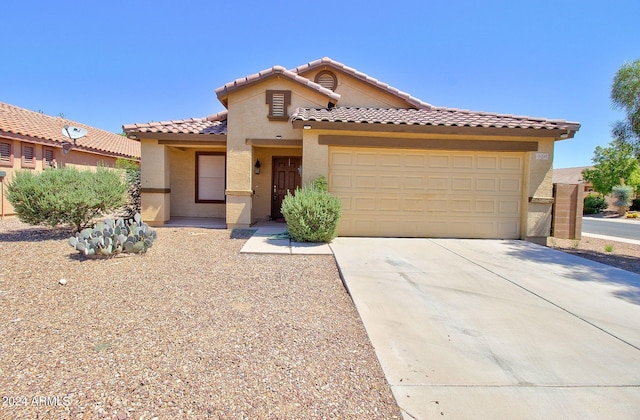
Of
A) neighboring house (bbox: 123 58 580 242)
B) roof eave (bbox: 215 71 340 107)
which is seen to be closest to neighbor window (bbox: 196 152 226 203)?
neighboring house (bbox: 123 58 580 242)

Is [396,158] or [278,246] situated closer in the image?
[278,246]

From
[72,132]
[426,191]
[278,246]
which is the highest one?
[72,132]

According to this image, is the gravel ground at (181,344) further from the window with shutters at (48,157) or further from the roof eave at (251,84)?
the window with shutters at (48,157)

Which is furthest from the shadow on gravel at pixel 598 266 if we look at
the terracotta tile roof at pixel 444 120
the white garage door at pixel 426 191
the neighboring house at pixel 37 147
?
the neighboring house at pixel 37 147

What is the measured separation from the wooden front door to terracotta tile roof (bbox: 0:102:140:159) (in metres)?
10.9

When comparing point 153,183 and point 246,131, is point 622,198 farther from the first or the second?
point 153,183

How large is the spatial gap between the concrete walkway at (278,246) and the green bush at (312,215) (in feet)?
0.79

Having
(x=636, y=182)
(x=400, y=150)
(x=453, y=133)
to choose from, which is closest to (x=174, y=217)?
(x=400, y=150)

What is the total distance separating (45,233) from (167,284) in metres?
6.62

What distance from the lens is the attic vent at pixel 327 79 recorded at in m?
14.5

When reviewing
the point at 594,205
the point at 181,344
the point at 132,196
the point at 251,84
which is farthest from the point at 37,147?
the point at 594,205

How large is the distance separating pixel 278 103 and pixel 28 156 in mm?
12350

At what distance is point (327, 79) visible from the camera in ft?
47.8

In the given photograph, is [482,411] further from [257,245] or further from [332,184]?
[332,184]
